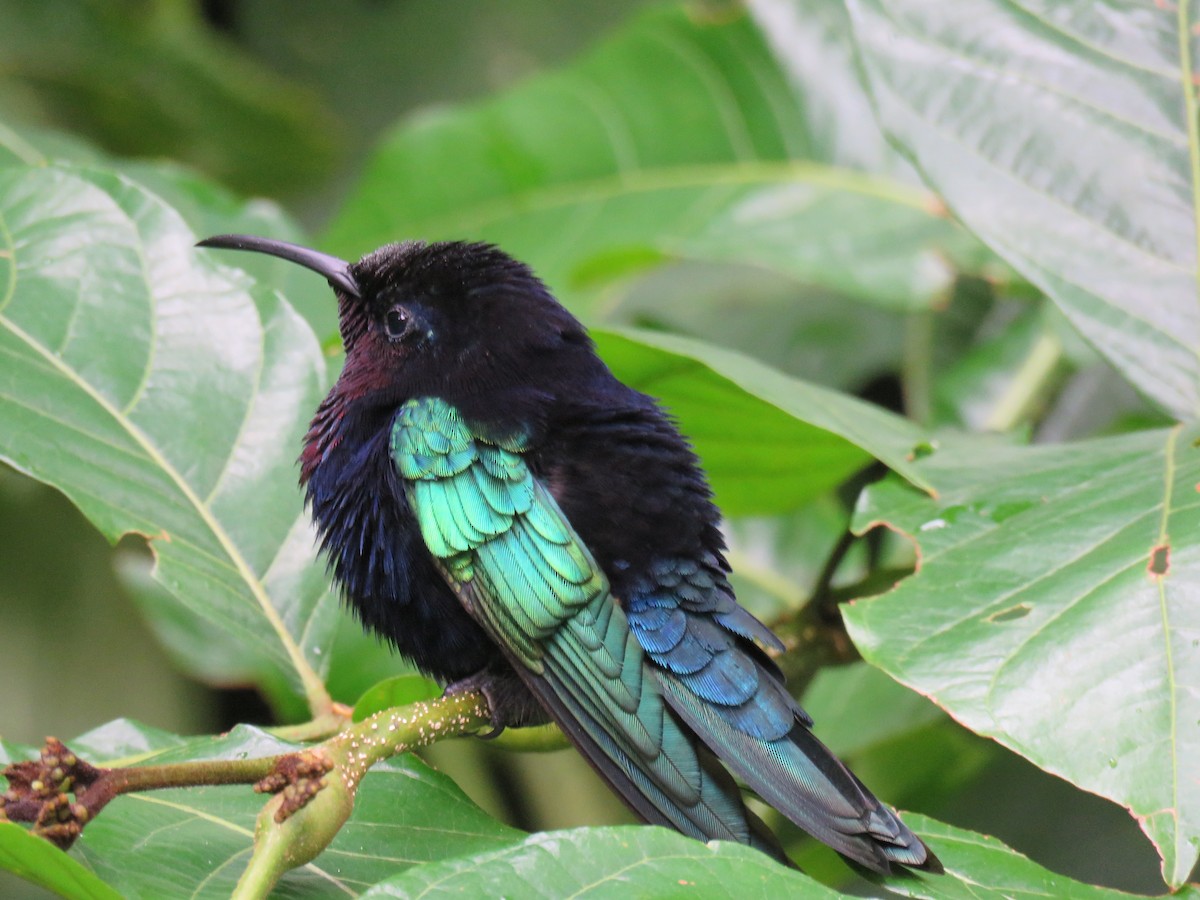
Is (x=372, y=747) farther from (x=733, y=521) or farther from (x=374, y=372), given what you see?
(x=733, y=521)

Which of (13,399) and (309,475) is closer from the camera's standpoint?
(13,399)

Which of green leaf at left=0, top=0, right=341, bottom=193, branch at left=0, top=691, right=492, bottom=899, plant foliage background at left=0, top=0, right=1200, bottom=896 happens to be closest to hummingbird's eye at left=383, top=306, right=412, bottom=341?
plant foliage background at left=0, top=0, right=1200, bottom=896

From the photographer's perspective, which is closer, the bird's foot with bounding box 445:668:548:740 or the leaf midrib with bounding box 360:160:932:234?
the bird's foot with bounding box 445:668:548:740

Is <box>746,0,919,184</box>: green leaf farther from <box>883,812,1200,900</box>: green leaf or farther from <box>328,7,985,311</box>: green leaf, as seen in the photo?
<box>883,812,1200,900</box>: green leaf

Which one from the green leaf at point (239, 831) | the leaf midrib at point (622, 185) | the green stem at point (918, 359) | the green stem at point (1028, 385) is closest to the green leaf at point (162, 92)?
the leaf midrib at point (622, 185)

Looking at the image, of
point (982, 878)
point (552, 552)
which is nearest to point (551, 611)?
point (552, 552)

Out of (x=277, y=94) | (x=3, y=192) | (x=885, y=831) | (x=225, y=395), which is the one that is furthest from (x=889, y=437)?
(x=277, y=94)
